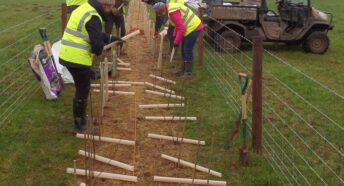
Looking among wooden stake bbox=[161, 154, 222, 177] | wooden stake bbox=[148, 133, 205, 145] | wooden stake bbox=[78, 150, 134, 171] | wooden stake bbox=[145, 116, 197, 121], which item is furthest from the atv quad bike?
wooden stake bbox=[78, 150, 134, 171]

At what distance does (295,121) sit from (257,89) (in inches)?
63.3

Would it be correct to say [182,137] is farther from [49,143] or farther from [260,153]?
[49,143]

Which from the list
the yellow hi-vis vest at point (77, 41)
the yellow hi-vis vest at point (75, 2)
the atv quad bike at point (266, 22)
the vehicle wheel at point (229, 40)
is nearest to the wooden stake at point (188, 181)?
the yellow hi-vis vest at point (77, 41)

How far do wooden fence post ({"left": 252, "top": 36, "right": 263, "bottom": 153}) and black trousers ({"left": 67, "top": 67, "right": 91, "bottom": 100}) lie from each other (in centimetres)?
198

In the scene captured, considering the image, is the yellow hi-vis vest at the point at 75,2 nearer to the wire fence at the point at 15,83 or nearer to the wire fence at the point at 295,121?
the wire fence at the point at 15,83

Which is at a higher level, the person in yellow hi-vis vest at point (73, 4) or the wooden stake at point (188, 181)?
the person in yellow hi-vis vest at point (73, 4)

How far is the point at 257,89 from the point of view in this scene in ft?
16.2

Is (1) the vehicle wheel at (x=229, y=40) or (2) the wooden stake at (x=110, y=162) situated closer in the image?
(2) the wooden stake at (x=110, y=162)

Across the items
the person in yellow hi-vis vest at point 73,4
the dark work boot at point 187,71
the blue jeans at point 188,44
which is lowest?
the dark work boot at point 187,71

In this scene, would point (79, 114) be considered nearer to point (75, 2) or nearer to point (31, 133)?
point (31, 133)

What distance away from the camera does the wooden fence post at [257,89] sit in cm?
484

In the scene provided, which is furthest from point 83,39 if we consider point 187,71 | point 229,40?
point 229,40

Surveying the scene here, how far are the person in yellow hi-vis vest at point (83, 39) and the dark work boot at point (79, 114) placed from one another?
0.48 feet

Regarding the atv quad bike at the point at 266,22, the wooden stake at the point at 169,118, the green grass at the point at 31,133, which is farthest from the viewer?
the atv quad bike at the point at 266,22
